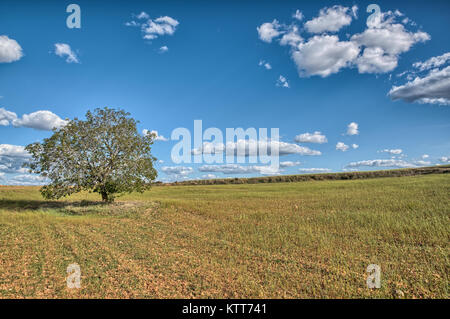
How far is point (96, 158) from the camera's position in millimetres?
25328

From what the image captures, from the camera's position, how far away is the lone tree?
2427 cm

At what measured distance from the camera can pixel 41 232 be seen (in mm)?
14000

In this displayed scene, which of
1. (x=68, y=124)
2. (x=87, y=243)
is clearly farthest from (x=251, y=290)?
(x=68, y=124)

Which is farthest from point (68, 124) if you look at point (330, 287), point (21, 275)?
point (330, 287)

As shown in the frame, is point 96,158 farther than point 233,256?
Yes

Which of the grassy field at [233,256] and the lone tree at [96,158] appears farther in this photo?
the lone tree at [96,158]

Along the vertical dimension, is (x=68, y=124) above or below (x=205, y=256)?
above

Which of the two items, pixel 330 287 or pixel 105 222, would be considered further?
pixel 105 222

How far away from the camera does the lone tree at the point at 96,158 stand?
24.3 m
